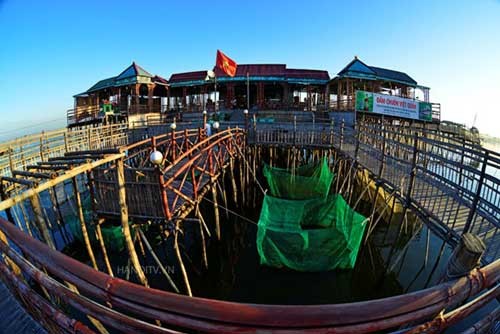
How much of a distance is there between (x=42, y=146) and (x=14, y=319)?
32.8 feet

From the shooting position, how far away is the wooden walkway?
2.04 meters

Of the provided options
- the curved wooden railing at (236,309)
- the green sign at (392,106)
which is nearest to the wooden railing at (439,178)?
the curved wooden railing at (236,309)

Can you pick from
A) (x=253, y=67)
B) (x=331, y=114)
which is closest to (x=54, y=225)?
(x=331, y=114)

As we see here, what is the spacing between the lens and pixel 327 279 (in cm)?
657

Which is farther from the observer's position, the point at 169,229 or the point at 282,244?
the point at 282,244

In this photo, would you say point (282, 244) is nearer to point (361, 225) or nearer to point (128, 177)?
point (361, 225)

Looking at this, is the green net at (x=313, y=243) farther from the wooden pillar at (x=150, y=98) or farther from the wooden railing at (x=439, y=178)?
the wooden pillar at (x=150, y=98)

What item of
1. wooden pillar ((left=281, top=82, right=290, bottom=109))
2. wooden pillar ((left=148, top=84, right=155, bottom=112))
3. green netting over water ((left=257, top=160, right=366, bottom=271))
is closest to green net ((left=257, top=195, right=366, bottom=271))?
green netting over water ((left=257, top=160, right=366, bottom=271))

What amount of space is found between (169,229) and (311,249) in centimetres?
315

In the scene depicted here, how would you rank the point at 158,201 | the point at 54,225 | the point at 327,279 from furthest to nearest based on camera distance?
the point at 54,225 < the point at 327,279 < the point at 158,201

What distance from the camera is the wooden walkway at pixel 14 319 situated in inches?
80.5

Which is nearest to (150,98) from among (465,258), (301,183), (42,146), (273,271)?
(42,146)

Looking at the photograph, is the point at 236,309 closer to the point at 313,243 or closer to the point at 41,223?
the point at 41,223

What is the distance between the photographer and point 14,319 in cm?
214
